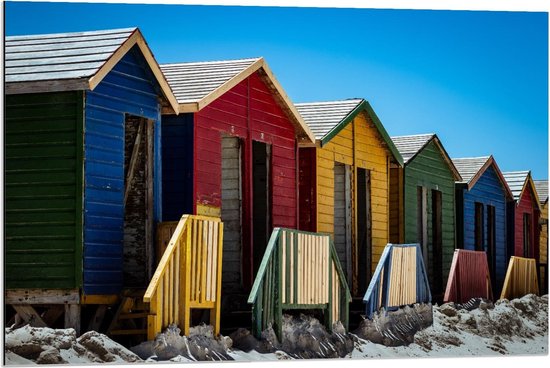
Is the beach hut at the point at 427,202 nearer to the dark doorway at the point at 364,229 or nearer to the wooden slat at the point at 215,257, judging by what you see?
the dark doorway at the point at 364,229

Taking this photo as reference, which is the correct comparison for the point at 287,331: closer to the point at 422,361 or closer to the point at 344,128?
the point at 422,361

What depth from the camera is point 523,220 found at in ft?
80.2

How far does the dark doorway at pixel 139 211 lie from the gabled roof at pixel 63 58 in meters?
1.35

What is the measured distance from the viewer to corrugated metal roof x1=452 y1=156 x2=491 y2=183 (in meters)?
22.9

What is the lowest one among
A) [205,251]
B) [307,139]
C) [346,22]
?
[205,251]

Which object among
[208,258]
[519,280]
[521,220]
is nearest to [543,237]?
[521,220]

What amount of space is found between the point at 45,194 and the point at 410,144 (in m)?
9.84

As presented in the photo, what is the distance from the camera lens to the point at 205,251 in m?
14.4

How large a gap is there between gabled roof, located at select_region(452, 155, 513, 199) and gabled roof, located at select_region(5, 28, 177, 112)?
9.96 m

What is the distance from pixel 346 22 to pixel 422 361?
4.39m

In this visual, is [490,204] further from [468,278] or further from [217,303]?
[217,303]

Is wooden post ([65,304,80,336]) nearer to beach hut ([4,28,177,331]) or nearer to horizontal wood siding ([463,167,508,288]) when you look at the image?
beach hut ([4,28,177,331])

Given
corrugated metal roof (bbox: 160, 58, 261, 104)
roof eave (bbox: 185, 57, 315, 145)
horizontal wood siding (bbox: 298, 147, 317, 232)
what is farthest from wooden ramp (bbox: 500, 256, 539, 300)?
corrugated metal roof (bbox: 160, 58, 261, 104)

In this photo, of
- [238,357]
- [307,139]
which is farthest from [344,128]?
[238,357]
